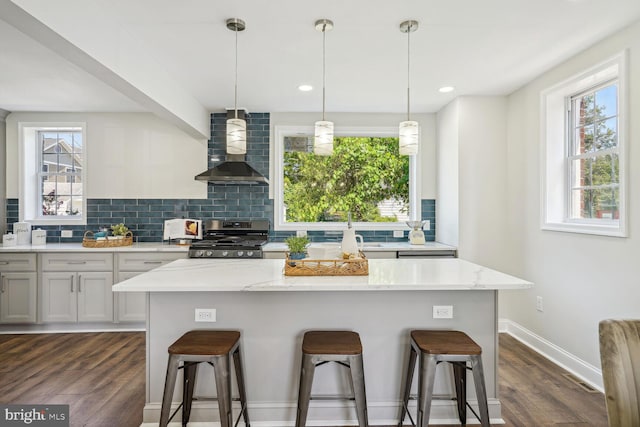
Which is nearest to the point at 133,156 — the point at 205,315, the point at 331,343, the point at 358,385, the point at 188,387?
the point at 205,315

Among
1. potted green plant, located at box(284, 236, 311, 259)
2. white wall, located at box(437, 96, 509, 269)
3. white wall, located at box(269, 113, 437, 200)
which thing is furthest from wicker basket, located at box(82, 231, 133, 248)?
white wall, located at box(437, 96, 509, 269)

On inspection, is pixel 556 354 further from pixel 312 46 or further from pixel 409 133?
pixel 312 46

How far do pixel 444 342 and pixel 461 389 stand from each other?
484 millimetres

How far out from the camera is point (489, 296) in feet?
7.45

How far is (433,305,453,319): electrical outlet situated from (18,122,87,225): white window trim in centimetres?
431

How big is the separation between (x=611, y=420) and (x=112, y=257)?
424 centimetres

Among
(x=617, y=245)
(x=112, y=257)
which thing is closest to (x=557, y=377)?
(x=617, y=245)

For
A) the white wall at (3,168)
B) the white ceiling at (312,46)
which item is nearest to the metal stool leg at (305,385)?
the white ceiling at (312,46)

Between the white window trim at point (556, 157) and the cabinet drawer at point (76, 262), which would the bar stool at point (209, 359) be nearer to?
the cabinet drawer at point (76, 262)

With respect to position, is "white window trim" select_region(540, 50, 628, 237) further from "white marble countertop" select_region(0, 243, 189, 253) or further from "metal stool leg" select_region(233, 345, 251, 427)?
"white marble countertop" select_region(0, 243, 189, 253)

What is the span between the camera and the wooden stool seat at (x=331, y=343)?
73.7 inches

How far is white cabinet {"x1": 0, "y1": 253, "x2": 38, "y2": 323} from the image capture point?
3863 millimetres

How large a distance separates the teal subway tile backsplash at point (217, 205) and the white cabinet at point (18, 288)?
2.30 ft

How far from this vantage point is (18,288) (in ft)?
12.7
